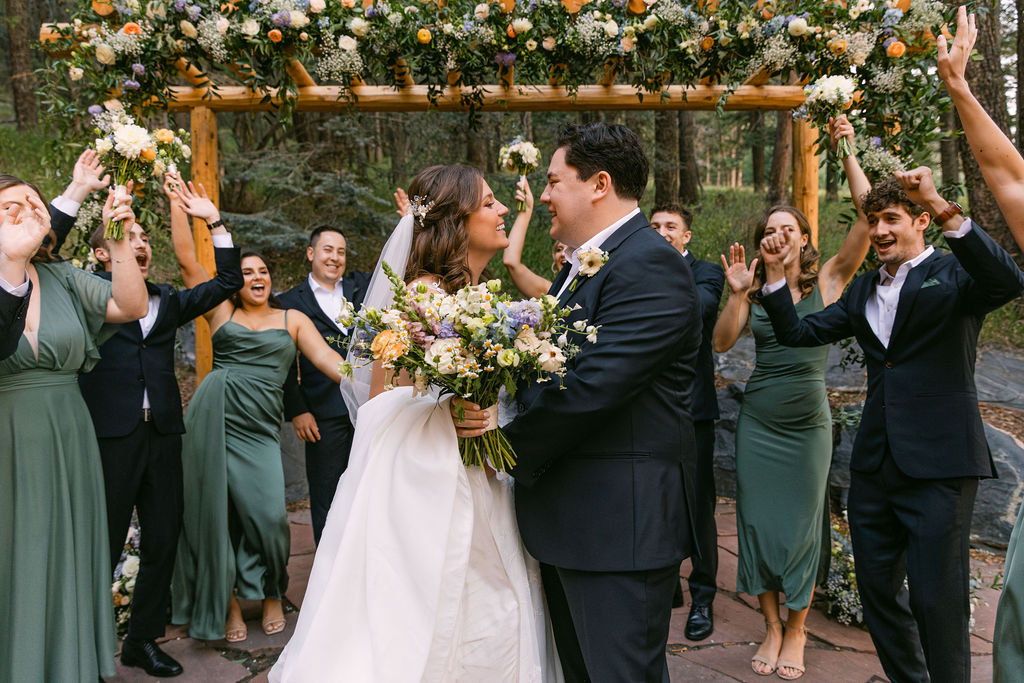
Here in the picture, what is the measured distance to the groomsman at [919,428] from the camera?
10.0 feet

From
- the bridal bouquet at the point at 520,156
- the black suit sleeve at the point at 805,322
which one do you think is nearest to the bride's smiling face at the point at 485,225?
the bridal bouquet at the point at 520,156

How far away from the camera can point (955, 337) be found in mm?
3172

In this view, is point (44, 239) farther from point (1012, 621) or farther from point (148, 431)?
point (1012, 621)

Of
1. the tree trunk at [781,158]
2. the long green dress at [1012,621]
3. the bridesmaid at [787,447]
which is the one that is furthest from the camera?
the tree trunk at [781,158]

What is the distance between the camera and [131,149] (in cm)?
396

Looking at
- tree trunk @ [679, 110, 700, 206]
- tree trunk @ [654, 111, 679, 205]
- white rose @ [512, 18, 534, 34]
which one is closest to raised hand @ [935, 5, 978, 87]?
white rose @ [512, 18, 534, 34]

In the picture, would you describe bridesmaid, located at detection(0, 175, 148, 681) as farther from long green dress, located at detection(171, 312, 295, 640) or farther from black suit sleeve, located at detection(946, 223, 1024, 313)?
black suit sleeve, located at detection(946, 223, 1024, 313)

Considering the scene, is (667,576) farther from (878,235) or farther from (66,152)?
(66,152)

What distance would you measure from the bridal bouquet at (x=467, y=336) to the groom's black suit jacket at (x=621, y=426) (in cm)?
13

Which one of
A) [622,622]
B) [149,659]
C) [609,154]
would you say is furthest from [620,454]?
[149,659]

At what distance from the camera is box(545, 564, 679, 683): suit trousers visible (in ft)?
7.66

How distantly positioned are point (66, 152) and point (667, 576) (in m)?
4.87

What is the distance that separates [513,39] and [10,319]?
11.0ft

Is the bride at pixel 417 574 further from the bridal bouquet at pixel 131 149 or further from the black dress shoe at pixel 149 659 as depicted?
the bridal bouquet at pixel 131 149
